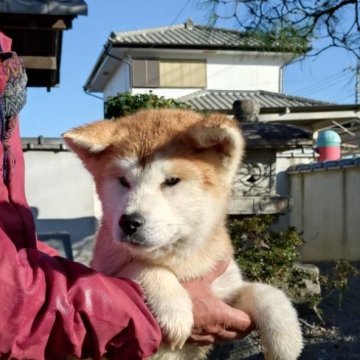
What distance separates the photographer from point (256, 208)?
5.81 metres

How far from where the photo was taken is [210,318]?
187cm

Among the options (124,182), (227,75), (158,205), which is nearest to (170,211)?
(158,205)

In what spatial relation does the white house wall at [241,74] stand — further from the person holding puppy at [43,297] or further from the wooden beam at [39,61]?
the person holding puppy at [43,297]

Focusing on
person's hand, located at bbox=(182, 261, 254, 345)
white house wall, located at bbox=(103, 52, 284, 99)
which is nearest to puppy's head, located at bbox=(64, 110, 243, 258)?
person's hand, located at bbox=(182, 261, 254, 345)

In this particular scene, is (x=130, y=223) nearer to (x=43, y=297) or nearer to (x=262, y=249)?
(x=43, y=297)

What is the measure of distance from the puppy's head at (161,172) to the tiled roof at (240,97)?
20.1 meters

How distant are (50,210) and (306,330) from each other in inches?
109

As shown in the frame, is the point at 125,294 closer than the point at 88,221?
Yes

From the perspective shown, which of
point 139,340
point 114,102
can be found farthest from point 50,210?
point 139,340

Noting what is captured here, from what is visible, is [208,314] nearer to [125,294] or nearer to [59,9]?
[125,294]

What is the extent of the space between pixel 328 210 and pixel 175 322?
8.99m

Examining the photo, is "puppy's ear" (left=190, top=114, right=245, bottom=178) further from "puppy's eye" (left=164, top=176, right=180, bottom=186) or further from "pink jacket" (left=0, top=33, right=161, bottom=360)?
"pink jacket" (left=0, top=33, right=161, bottom=360)

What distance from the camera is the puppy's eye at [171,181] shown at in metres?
1.94

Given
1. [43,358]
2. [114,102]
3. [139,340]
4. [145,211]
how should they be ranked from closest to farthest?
1. [43,358]
2. [139,340]
3. [145,211]
4. [114,102]
